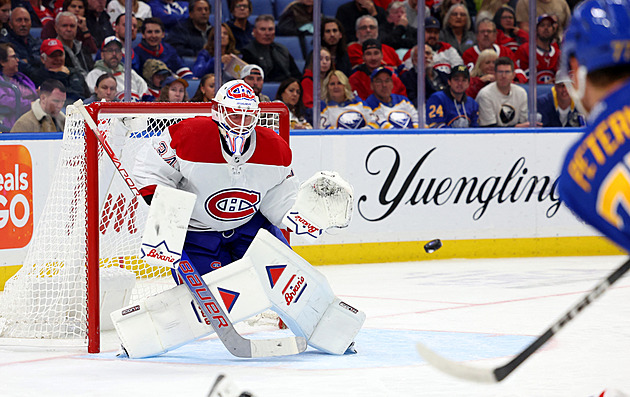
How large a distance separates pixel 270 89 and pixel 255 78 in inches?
6.2

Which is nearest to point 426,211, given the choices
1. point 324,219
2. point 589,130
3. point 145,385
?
point 324,219

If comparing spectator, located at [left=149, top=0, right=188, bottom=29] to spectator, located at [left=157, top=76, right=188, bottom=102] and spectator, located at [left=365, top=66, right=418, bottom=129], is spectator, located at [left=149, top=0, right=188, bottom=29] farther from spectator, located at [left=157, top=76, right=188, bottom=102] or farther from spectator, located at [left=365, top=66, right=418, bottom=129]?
spectator, located at [left=365, top=66, right=418, bottom=129]

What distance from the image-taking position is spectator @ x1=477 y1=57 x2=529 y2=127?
A: 710 centimetres

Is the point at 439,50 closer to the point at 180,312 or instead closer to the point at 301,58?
the point at 301,58

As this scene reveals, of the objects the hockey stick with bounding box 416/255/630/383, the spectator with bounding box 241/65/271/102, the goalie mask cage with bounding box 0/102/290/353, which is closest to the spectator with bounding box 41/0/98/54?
the spectator with bounding box 241/65/271/102

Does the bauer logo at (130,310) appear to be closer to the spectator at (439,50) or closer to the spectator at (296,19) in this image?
the spectator at (296,19)

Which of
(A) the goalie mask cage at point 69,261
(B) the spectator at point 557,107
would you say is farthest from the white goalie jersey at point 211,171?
(B) the spectator at point 557,107

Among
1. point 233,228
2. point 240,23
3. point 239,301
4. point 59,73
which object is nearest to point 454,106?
point 240,23

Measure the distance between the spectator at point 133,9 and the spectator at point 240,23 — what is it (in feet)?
1.81

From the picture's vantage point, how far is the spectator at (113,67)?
5.81 meters

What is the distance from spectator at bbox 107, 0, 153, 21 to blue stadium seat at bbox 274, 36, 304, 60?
88cm

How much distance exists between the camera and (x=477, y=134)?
696 centimetres

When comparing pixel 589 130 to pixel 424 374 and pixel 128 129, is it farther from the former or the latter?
pixel 128 129

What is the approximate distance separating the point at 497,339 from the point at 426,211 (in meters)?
2.86
